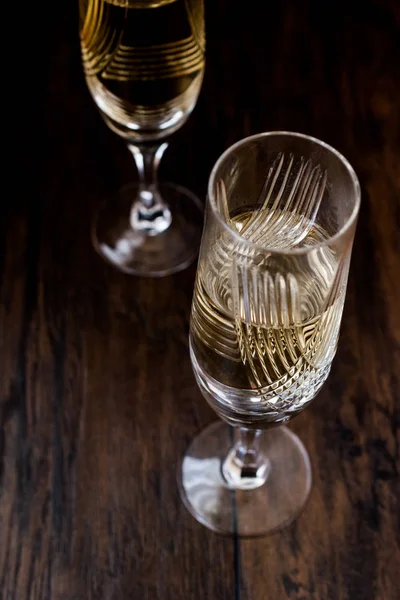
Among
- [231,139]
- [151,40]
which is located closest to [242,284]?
[151,40]

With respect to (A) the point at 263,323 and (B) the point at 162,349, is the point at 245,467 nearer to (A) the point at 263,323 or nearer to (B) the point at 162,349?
(B) the point at 162,349

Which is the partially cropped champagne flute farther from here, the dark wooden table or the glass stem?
the glass stem

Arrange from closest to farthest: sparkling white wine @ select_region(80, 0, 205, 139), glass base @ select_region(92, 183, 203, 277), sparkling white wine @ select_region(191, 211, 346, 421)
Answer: sparkling white wine @ select_region(191, 211, 346, 421)
sparkling white wine @ select_region(80, 0, 205, 139)
glass base @ select_region(92, 183, 203, 277)

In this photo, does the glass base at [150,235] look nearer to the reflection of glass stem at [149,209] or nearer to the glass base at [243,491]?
the reflection of glass stem at [149,209]

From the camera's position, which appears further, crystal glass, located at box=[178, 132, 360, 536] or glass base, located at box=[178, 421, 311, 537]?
glass base, located at box=[178, 421, 311, 537]

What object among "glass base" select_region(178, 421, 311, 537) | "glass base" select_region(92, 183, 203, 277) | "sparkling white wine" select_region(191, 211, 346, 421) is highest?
"sparkling white wine" select_region(191, 211, 346, 421)

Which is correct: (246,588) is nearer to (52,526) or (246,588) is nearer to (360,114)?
(52,526)

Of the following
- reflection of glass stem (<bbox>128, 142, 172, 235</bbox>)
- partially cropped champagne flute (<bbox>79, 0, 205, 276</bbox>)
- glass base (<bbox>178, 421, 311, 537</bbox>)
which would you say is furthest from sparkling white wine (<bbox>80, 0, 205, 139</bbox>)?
glass base (<bbox>178, 421, 311, 537</bbox>)

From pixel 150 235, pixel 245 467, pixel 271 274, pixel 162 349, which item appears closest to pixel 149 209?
pixel 150 235
